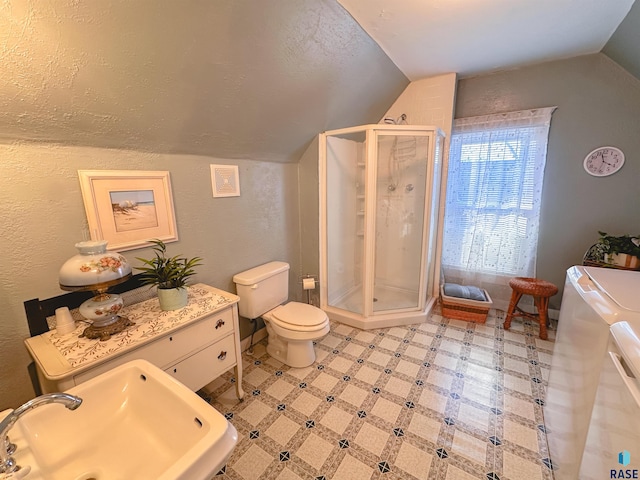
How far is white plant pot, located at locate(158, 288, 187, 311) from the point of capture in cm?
141

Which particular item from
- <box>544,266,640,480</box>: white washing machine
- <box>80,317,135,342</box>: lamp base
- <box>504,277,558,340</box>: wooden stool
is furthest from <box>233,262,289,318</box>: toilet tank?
<box>504,277,558,340</box>: wooden stool

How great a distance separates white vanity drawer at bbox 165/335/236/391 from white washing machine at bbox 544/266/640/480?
5.35 feet

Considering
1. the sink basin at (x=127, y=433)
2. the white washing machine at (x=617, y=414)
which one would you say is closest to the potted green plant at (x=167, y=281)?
the sink basin at (x=127, y=433)

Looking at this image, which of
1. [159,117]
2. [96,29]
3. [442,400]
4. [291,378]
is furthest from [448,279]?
Result: [96,29]

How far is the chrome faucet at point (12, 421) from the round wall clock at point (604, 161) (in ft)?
11.6

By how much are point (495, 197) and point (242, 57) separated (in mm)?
2565

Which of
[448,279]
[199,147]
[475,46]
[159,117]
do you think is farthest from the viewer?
[448,279]

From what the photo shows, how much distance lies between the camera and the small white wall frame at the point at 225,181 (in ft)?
6.14

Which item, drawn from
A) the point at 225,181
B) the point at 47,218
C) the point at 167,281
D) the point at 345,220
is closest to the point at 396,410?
the point at 167,281

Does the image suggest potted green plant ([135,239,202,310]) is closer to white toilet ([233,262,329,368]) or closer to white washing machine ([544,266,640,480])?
white toilet ([233,262,329,368])

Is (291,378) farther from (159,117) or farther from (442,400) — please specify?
(159,117)

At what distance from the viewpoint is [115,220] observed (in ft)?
4.67

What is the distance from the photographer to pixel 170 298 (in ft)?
4.65

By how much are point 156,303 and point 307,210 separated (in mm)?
1498
